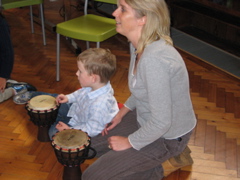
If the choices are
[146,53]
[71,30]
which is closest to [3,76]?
[71,30]

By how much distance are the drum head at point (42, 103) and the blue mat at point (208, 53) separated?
174 cm

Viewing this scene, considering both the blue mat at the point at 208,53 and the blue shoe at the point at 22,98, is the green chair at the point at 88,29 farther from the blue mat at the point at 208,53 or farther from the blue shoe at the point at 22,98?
the blue mat at the point at 208,53

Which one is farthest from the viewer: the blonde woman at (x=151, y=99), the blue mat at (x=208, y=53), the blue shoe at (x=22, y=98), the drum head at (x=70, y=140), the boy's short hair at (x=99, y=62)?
the blue mat at (x=208, y=53)

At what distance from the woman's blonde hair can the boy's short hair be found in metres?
0.39

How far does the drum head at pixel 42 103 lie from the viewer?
2.12m

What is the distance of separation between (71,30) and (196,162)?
4.42ft

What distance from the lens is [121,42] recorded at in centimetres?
387

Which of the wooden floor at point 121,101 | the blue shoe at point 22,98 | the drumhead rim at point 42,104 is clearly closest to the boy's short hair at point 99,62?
the drumhead rim at point 42,104

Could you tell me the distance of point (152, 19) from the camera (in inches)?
64.7

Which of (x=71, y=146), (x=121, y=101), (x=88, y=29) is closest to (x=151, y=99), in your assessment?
(x=71, y=146)

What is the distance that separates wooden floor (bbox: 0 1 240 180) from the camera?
2.13m

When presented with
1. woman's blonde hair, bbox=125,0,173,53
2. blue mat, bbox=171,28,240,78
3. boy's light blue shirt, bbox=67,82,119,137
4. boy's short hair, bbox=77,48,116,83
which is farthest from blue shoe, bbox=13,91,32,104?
blue mat, bbox=171,28,240,78

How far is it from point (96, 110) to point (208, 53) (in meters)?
1.89

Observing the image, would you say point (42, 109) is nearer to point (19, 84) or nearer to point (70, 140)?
point (70, 140)
